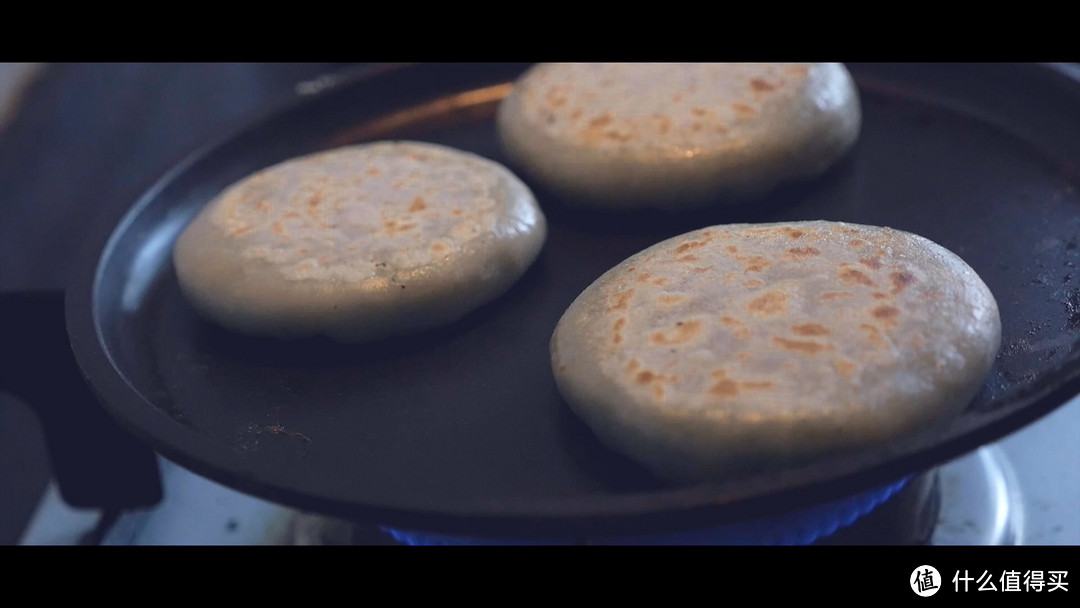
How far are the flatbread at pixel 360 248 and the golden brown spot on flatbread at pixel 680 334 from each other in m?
0.29

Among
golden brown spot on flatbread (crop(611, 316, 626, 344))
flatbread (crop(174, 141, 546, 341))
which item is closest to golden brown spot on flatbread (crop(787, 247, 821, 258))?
golden brown spot on flatbread (crop(611, 316, 626, 344))

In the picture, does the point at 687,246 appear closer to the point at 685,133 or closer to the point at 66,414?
the point at 685,133

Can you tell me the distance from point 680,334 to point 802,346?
0.12 metres

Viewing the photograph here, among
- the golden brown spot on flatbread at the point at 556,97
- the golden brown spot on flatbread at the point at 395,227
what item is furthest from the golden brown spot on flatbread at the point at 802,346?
the golden brown spot on flatbread at the point at 556,97

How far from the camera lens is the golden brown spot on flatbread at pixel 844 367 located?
37.0 inches

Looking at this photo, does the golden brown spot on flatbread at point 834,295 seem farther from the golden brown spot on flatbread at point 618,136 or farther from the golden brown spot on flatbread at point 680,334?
the golden brown spot on flatbread at point 618,136

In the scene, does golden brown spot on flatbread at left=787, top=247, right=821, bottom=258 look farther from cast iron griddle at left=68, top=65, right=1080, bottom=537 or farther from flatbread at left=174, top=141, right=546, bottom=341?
flatbread at left=174, top=141, right=546, bottom=341

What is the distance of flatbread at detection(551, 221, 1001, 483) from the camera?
92cm

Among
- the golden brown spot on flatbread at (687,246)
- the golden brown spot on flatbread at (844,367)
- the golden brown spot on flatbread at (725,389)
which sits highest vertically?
the golden brown spot on flatbread at (844,367)

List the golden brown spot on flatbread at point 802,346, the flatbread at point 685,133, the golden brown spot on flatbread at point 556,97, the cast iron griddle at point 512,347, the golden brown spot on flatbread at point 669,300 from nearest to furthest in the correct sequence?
the cast iron griddle at point 512,347 → the golden brown spot on flatbread at point 802,346 → the golden brown spot on flatbread at point 669,300 → the flatbread at point 685,133 → the golden brown spot on flatbread at point 556,97

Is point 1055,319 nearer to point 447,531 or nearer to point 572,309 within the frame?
point 572,309

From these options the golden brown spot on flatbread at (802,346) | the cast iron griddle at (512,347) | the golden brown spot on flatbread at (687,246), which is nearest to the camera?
the cast iron griddle at (512,347)

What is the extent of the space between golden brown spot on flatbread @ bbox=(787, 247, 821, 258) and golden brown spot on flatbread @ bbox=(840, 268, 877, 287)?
0.16 ft
